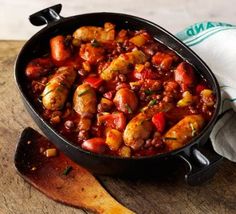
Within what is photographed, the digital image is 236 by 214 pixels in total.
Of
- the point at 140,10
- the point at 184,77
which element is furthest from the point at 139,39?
the point at 140,10

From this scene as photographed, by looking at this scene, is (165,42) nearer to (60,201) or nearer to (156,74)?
(156,74)

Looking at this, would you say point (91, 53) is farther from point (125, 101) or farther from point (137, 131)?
point (137, 131)

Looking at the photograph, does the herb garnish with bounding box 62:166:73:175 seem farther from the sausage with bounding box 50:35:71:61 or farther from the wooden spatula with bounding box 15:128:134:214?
the sausage with bounding box 50:35:71:61

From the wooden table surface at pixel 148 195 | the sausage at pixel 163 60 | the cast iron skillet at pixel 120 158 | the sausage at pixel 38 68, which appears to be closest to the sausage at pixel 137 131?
the cast iron skillet at pixel 120 158

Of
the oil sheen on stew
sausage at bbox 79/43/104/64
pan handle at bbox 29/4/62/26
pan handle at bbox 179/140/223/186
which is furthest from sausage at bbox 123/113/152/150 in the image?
pan handle at bbox 29/4/62/26

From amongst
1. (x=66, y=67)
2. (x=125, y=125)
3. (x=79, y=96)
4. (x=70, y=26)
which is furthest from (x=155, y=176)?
(x=70, y=26)
